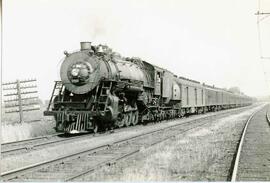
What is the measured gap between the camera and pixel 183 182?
15.9ft

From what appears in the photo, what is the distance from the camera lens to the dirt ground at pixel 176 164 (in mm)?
5086

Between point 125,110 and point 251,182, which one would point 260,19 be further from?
point 125,110

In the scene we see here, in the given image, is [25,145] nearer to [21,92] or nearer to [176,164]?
[176,164]

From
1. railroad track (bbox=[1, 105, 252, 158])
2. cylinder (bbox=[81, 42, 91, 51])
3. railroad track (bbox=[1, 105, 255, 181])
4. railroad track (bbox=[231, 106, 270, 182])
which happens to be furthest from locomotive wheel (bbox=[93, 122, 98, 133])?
railroad track (bbox=[231, 106, 270, 182])

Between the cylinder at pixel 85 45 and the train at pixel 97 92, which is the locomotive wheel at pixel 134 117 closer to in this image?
the train at pixel 97 92

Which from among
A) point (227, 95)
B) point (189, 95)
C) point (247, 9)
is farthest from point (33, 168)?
point (227, 95)

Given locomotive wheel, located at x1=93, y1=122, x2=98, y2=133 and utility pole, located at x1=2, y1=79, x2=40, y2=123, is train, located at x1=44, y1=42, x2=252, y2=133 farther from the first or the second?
utility pole, located at x1=2, y1=79, x2=40, y2=123

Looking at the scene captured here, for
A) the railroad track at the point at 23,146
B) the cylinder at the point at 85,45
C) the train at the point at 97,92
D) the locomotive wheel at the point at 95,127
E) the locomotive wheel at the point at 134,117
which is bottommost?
the railroad track at the point at 23,146

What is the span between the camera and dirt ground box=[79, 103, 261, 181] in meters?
5.09

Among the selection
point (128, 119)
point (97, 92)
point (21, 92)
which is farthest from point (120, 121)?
point (21, 92)

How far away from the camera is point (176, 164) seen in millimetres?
5926

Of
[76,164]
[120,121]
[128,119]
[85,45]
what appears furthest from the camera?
[128,119]

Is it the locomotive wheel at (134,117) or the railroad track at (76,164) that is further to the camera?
the locomotive wheel at (134,117)

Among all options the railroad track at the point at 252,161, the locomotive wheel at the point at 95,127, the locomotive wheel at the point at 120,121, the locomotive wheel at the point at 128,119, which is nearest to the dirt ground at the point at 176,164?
the railroad track at the point at 252,161
